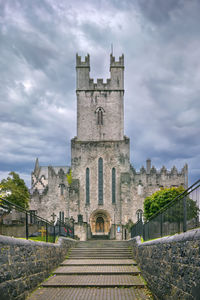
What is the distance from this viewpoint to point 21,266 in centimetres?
751

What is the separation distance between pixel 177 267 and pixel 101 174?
95.0ft

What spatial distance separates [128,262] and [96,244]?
5639 millimetres

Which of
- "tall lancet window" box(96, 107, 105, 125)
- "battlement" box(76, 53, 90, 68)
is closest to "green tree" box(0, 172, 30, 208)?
"tall lancet window" box(96, 107, 105, 125)

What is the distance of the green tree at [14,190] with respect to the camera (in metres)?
30.6

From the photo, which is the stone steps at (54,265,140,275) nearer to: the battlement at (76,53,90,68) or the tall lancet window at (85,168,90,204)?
the tall lancet window at (85,168,90,204)

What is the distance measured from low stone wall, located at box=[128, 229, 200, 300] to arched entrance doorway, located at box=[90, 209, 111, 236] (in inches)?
1004

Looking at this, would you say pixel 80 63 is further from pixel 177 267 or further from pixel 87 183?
pixel 177 267

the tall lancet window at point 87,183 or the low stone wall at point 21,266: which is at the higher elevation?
the tall lancet window at point 87,183

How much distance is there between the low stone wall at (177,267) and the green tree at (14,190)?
24081 mm

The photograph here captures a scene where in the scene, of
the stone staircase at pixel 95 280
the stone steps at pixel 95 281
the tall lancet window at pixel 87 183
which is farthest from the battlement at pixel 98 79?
the stone steps at pixel 95 281

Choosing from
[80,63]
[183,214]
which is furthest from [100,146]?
[183,214]

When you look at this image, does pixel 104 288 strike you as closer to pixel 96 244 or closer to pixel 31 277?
pixel 31 277

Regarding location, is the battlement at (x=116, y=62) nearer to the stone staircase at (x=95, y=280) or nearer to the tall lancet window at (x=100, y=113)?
the tall lancet window at (x=100, y=113)

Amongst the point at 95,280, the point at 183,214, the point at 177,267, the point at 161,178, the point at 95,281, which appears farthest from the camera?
the point at 161,178
